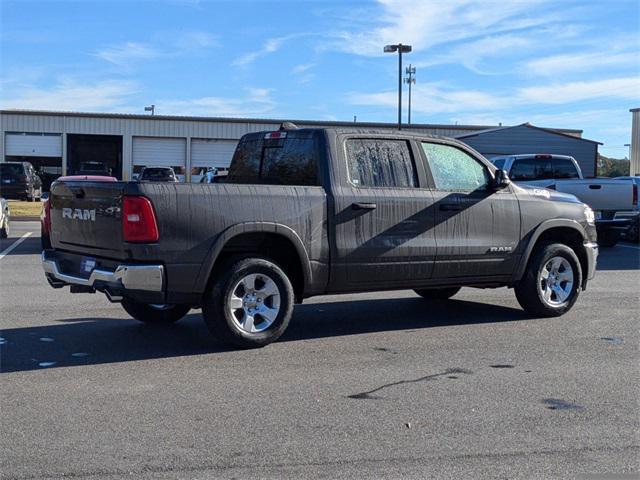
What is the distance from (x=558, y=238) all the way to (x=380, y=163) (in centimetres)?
263

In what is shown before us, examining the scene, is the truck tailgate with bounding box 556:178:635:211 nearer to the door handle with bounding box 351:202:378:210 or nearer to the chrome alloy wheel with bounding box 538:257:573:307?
the chrome alloy wheel with bounding box 538:257:573:307

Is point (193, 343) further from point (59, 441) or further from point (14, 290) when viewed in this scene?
point (14, 290)

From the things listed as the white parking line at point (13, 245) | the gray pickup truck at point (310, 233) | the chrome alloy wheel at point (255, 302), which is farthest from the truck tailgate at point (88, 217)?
the white parking line at point (13, 245)

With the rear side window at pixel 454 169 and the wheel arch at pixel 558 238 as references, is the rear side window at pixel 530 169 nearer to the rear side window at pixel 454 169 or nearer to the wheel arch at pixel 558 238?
the wheel arch at pixel 558 238

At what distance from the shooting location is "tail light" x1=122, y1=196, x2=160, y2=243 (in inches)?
246

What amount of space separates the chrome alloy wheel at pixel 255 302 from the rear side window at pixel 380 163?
1.32 meters

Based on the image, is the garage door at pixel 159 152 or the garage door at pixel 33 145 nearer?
the garage door at pixel 33 145

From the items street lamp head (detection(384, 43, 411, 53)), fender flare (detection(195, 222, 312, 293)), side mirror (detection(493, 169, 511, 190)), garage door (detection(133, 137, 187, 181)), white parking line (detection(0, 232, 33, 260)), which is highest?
street lamp head (detection(384, 43, 411, 53))

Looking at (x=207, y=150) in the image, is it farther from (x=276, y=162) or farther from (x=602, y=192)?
(x=276, y=162)

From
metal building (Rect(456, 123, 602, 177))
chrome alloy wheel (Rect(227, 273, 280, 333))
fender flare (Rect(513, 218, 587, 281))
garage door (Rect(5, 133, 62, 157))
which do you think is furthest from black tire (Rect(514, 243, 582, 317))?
garage door (Rect(5, 133, 62, 157))

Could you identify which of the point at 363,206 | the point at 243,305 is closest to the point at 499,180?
the point at 363,206

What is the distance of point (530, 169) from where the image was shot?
18125mm

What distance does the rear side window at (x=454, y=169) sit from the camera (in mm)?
7883

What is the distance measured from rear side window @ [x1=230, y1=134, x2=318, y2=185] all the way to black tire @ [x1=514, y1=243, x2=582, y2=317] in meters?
2.78
